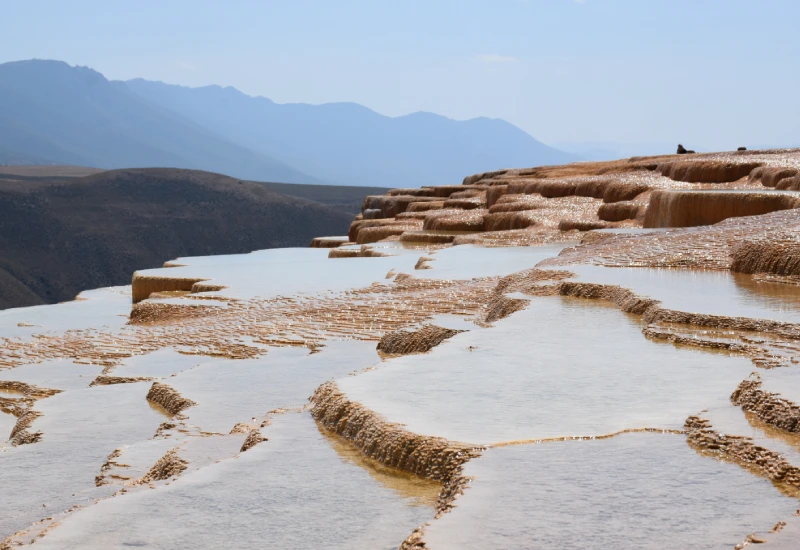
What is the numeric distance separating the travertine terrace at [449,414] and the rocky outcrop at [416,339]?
19mm

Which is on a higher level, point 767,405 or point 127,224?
point 767,405

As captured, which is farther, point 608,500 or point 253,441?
point 253,441

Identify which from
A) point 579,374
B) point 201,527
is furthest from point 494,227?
point 201,527

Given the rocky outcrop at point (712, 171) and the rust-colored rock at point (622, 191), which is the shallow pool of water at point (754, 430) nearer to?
the rust-colored rock at point (622, 191)

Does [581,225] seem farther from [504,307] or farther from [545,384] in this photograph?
[545,384]

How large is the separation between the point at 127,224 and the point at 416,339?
200 ft

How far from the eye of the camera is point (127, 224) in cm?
6506

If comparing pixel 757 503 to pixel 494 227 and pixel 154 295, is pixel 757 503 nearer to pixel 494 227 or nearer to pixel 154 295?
pixel 154 295

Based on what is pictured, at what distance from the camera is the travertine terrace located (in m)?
3.05

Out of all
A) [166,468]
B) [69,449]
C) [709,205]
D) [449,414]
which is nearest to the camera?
[449,414]

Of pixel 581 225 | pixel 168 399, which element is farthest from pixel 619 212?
pixel 168 399

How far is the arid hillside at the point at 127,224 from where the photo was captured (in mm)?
57125


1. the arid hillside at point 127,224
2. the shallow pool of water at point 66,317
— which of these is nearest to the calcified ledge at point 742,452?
the shallow pool of water at point 66,317

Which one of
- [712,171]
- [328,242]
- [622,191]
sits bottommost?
[328,242]
